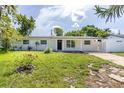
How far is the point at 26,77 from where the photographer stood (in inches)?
265

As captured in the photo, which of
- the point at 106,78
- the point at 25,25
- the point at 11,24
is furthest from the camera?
the point at 25,25

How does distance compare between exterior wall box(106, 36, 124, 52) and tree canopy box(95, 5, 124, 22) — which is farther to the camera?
exterior wall box(106, 36, 124, 52)

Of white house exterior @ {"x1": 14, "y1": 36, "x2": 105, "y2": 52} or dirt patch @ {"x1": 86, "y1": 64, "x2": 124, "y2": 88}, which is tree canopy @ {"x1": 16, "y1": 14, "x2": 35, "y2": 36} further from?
white house exterior @ {"x1": 14, "y1": 36, "x2": 105, "y2": 52}

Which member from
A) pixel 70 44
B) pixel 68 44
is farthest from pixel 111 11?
pixel 70 44

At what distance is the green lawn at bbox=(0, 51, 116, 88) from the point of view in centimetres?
616

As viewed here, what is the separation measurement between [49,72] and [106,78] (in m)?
1.54

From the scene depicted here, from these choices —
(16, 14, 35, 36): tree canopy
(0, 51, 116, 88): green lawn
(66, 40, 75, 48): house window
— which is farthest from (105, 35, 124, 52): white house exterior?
(16, 14, 35, 36): tree canopy

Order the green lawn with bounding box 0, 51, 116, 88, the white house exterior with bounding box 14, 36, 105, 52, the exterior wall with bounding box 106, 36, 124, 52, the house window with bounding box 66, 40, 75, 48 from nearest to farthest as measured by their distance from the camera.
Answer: the green lawn with bounding box 0, 51, 116, 88, the white house exterior with bounding box 14, 36, 105, 52, the exterior wall with bounding box 106, 36, 124, 52, the house window with bounding box 66, 40, 75, 48

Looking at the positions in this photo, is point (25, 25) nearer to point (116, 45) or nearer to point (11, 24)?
point (11, 24)

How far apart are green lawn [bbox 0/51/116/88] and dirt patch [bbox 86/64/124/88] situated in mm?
160

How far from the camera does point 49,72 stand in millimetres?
7238

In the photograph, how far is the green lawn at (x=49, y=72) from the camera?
20.2 ft

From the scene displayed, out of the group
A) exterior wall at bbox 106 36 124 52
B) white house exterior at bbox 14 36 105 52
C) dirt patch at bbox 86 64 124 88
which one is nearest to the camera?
dirt patch at bbox 86 64 124 88
